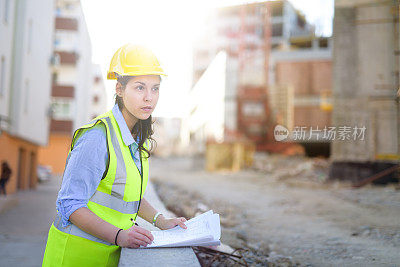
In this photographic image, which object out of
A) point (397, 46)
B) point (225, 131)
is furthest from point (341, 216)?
point (225, 131)

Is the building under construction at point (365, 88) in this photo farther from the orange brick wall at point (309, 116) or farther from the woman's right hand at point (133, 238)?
the orange brick wall at point (309, 116)

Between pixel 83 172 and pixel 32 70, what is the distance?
14.5 m

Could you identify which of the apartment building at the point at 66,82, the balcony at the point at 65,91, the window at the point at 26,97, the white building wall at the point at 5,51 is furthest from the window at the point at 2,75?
the balcony at the point at 65,91

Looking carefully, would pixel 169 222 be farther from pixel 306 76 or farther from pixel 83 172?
pixel 306 76

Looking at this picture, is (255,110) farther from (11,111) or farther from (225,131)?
(11,111)

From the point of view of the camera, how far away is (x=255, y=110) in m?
34.5

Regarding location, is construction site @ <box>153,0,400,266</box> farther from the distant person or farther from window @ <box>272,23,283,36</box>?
window @ <box>272,23,283,36</box>

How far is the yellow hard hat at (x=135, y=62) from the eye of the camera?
76.3 inches

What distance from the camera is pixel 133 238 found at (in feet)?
5.89

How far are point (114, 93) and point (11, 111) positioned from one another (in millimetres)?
12367

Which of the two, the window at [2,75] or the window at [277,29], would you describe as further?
the window at [277,29]

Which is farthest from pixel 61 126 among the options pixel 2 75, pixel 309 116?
pixel 309 116

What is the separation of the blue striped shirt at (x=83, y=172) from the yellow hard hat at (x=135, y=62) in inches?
12.0

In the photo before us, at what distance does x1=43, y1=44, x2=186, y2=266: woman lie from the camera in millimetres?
1746
